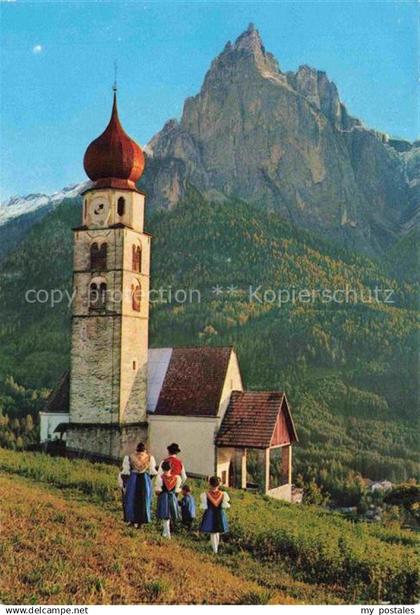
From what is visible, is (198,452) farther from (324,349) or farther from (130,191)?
(324,349)

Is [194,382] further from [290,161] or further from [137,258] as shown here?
[290,161]

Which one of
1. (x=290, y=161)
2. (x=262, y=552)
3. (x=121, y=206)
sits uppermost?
(x=290, y=161)

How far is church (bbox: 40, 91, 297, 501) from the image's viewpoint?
30188mm

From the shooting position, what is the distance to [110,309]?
101 feet

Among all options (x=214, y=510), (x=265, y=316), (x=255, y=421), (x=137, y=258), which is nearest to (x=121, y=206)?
(x=137, y=258)

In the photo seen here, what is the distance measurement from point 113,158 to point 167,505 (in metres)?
18.7

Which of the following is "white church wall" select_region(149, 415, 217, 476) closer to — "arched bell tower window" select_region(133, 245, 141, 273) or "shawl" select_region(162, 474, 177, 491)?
"arched bell tower window" select_region(133, 245, 141, 273)

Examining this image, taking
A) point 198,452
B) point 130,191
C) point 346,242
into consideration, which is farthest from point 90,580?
point 346,242

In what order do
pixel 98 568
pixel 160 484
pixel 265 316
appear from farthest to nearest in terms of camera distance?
pixel 265 316, pixel 160 484, pixel 98 568

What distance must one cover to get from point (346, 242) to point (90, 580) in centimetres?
6694

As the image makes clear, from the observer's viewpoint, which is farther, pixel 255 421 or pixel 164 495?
pixel 255 421

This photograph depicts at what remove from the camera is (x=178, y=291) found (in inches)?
2805

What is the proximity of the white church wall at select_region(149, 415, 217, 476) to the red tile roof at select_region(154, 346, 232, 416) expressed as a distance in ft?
1.12

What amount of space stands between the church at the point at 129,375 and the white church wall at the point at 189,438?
0.14 ft
